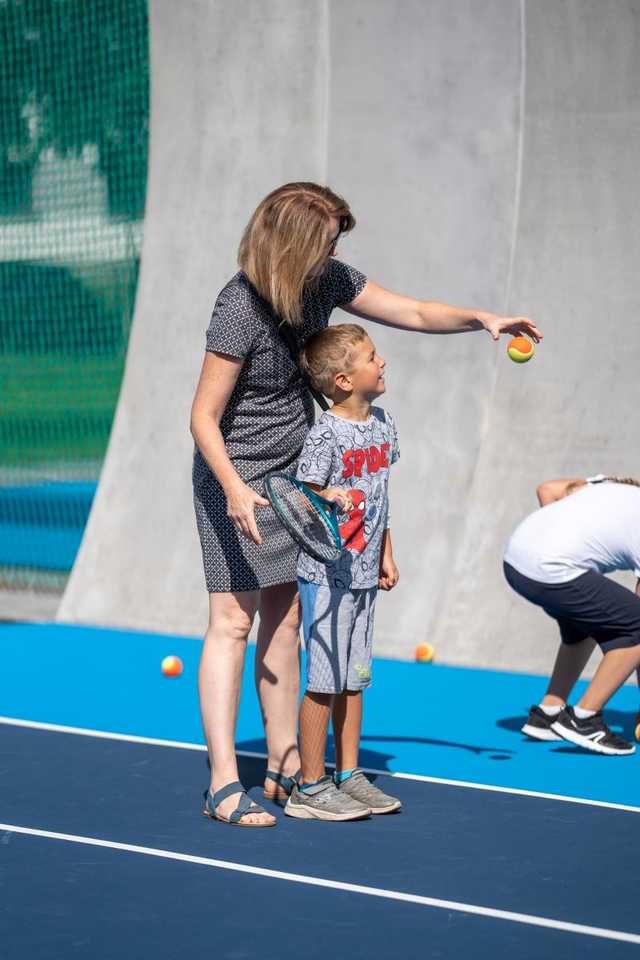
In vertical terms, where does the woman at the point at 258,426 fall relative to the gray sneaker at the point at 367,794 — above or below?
above

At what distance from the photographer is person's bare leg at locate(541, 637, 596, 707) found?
22.1 feet

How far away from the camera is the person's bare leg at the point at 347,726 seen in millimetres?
5449

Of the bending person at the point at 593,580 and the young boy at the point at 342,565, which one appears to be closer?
the young boy at the point at 342,565

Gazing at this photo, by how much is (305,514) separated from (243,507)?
0.82 ft

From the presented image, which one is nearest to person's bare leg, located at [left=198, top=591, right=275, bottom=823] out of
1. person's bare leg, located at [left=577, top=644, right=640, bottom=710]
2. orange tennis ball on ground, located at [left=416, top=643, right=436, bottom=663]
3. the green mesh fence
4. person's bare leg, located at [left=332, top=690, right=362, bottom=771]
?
person's bare leg, located at [left=332, top=690, right=362, bottom=771]

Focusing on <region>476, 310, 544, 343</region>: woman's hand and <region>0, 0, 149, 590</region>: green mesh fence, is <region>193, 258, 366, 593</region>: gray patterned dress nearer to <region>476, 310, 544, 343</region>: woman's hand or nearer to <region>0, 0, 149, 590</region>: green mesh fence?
<region>476, 310, 544, 343</region>: woman's hand

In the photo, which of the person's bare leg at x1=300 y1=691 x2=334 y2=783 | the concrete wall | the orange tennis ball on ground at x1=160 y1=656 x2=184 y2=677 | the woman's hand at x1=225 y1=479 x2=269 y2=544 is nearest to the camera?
the woman's hand at x1=225 y1=479 x2=269 y2=544

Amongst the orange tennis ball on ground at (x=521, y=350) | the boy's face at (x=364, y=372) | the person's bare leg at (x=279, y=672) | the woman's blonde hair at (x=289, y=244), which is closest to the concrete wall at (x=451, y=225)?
the orange tennis ball on ground at (x=521, y=350)

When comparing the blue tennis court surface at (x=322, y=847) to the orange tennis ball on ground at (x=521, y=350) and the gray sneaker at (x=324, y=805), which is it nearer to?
the gray sneaker at (x=324, y=805)

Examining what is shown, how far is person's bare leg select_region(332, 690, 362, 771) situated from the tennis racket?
573 mm

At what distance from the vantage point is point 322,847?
496 cm

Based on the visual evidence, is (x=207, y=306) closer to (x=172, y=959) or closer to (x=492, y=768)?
(x=492, y=768)

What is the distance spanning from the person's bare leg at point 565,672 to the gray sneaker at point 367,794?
1.44m

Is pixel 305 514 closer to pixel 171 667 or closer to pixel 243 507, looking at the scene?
pixel 243 507
